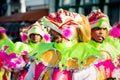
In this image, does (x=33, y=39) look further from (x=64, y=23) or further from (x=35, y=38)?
(x=64, y=23)

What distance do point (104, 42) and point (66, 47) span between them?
1632mm

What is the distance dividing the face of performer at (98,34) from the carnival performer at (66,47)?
54.5 inches

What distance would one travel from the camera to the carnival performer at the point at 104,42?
599 centimetres

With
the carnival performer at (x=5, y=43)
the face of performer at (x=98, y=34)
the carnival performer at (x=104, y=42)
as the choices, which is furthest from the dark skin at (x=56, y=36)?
Result: the carnival performer at (x=5, y=43)

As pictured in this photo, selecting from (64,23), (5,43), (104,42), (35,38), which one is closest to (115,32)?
(104,42)

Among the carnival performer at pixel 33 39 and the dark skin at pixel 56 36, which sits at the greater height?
the dark skin at pixel 56 36

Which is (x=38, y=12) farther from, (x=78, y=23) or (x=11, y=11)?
(x=78, y=23)

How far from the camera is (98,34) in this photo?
21.1ft

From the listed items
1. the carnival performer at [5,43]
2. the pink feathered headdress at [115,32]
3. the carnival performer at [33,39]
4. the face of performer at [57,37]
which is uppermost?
the face of performer at [57,37]

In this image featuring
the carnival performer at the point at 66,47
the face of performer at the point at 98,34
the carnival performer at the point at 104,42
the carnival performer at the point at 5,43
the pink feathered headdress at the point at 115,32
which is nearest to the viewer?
the carnival performer at the point at 66,47

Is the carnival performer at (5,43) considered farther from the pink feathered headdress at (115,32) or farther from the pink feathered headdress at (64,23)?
the pink feathered headdress at (64,23)

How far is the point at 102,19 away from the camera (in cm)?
649

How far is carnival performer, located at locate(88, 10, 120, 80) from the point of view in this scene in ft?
19.7

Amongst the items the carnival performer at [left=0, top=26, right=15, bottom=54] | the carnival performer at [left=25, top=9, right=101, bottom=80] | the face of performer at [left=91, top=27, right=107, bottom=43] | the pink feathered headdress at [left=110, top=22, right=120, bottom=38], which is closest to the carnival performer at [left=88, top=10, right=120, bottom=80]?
the face of performer at [left=91, top=27, right=107, bottom=43]
